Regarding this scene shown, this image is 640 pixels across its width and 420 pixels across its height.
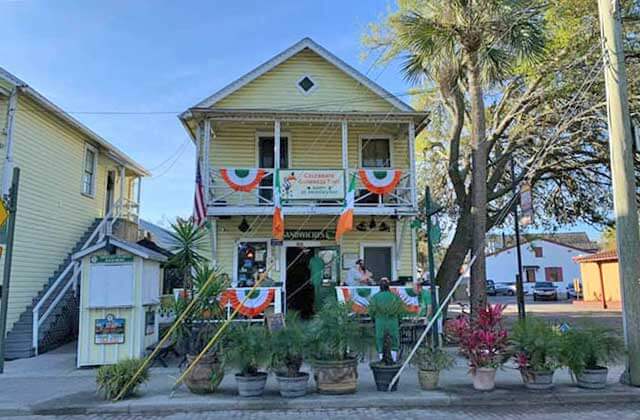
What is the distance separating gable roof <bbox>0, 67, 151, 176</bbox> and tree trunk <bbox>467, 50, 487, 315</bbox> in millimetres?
10845

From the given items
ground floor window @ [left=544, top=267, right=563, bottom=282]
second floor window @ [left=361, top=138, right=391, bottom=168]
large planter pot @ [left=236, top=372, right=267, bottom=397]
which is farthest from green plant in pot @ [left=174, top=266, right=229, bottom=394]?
ground floor window @ [left=544, top=267, right=563, bottom=282]

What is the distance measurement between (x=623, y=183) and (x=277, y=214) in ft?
24.5

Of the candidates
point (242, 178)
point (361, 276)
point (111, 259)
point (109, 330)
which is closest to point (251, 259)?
point (242, 178)

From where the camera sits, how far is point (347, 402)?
23.2ft

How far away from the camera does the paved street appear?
6.54m

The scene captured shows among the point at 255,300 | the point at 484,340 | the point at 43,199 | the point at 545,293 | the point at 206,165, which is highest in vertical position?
the point at 206,165

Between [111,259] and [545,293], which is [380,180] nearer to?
[111,259]

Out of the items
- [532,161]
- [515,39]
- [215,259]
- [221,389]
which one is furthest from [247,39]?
[221,389]

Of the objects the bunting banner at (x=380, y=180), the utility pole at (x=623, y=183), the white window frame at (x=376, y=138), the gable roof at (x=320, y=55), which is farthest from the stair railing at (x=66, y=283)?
the utility pole at (x=623, y=183)

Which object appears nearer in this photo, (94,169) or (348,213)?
(348,213)

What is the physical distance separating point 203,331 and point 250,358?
1.04 m

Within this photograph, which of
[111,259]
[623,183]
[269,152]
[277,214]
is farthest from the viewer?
[269,152]

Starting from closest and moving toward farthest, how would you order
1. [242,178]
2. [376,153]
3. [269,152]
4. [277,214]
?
[277,214], [242,178], [269,152], [376,153]

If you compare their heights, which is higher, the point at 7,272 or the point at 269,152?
the point at 269,152
